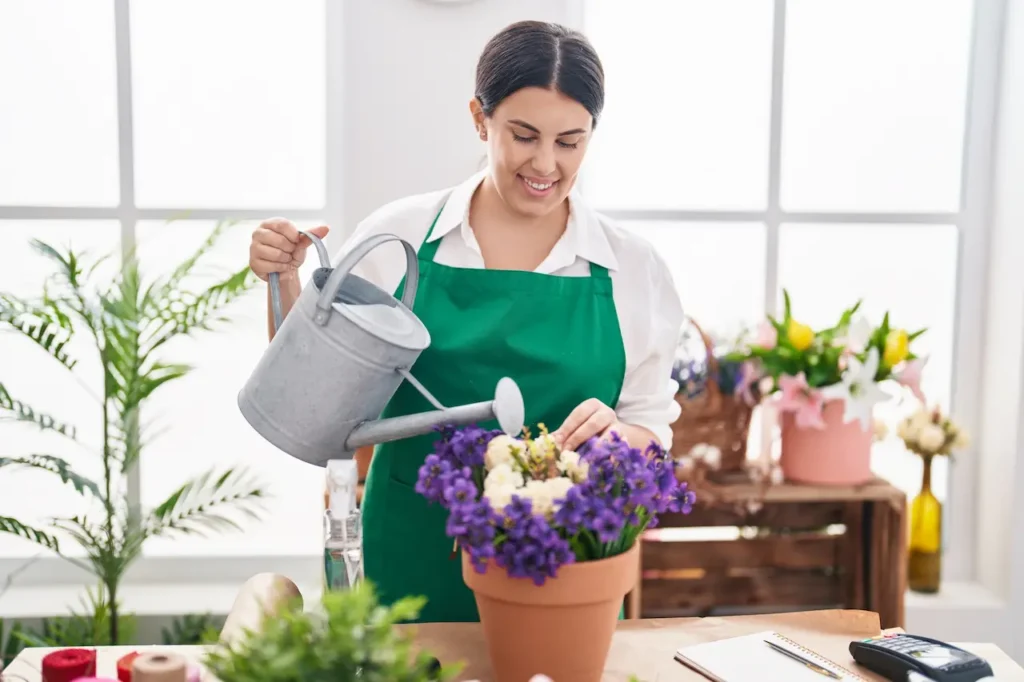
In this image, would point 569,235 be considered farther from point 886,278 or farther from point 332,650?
point 886,278

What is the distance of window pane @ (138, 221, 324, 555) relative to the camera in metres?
2.53

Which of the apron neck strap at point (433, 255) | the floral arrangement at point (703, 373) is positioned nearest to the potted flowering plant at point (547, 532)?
the apron neck strap at point (433, 255)

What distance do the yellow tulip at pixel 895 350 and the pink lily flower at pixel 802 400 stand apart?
0.17 metres

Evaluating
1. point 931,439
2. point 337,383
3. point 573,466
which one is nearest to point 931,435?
point 931,439

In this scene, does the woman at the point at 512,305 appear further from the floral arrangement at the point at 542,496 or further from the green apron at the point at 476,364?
the floral arrangement at the point at 542,496

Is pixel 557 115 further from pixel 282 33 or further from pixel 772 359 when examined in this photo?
pixel 282 33

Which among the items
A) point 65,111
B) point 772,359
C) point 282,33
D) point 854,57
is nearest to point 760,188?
point 854,57

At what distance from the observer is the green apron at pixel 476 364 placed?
57.7 inches

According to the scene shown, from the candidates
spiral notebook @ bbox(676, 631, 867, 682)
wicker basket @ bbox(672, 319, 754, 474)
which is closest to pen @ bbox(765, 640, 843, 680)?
spiral notebook @ bbox(676, 631, 867, 682)

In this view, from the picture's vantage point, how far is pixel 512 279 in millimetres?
1479

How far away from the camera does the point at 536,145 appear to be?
1.37 metres

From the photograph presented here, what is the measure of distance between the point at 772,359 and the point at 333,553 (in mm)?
1428

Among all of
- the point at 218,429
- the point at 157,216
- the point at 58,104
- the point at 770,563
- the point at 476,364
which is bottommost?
the point at 770,563

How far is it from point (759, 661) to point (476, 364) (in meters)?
0.61
